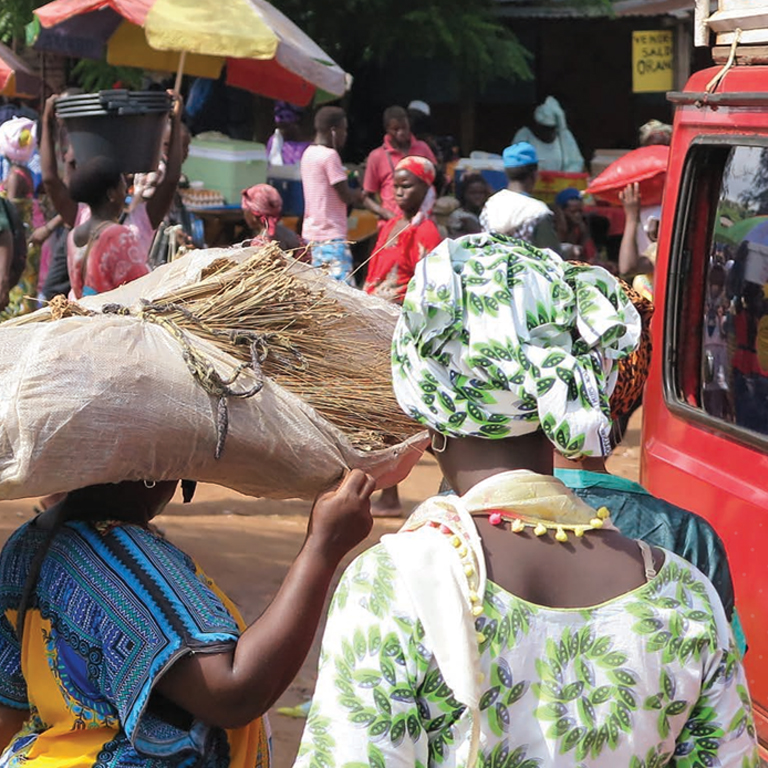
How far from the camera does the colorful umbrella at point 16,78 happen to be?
13883 millimetres

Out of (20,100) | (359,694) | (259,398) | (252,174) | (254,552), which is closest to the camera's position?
(359,694)

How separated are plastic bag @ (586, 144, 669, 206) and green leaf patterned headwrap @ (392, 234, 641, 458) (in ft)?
18.9

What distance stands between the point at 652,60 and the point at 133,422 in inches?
433

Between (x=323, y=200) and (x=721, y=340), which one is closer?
(x=721, y=340)

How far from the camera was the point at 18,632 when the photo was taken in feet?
7.08

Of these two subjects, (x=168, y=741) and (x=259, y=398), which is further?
(x=259, y=398)

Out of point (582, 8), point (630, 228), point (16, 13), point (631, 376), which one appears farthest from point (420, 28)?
point (631, 376)

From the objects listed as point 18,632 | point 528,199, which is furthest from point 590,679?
point 528,199

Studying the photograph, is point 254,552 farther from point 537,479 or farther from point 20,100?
point 20,100

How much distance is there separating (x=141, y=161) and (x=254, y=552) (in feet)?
6.94

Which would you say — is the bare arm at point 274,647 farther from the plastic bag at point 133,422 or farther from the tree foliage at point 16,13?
the tree foliage at point 16,13

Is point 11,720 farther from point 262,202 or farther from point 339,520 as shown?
point 262,202

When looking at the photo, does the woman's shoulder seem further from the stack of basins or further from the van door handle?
the stack of basins

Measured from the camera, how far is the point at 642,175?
7332 mm
